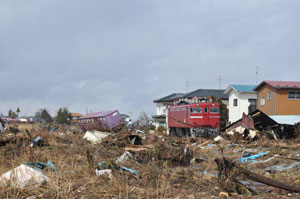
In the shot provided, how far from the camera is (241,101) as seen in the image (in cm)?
3061

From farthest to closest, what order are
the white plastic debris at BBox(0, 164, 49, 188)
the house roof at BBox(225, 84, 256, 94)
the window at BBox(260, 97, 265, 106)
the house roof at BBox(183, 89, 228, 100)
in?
the house roof at BBox(183, 89, 228, 100), the house roof at BBox(225, 84, 256, 94), the window at BBox(260, 97, 265, 106), the white plastic debris at BBox(0, 164, 49, 188)

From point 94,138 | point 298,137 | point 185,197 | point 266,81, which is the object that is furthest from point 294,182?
point 266,81

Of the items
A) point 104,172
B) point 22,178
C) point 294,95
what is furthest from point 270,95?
point 22,178

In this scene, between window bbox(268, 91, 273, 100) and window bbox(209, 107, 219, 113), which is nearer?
window bbox(209, 107, 219, 113)

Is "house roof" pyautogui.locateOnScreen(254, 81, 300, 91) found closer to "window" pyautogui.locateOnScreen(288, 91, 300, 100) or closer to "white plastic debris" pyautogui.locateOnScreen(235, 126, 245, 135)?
"window" pyautogui.locateOnScreen(288, 91, 300, 100)

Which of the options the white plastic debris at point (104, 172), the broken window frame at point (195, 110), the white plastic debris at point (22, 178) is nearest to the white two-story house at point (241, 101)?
the broken window frame at point (195, 110)

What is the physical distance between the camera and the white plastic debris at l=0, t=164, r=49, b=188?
477cm

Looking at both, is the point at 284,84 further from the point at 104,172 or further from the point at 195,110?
the point at 104,172

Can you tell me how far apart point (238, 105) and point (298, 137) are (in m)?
14.8

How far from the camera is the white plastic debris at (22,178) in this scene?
477 centimetres

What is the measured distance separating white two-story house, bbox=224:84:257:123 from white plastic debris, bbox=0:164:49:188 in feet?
88.3

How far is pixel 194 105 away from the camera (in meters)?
21.6

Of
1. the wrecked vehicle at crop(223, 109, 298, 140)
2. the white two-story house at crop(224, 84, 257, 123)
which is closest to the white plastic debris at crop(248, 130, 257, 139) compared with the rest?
the wrecked vehicle at crop(223, 109, 298, 140)

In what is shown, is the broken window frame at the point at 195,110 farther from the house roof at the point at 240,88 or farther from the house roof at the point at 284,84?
the house roof at the point at 240,88
